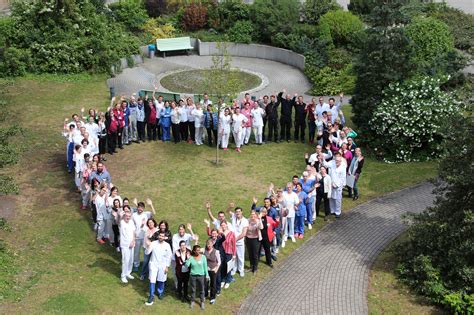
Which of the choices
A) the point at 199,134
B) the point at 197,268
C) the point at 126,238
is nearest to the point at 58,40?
the point at 199,134

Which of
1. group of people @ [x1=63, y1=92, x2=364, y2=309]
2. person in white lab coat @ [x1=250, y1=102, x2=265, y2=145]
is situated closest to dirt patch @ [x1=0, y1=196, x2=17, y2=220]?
group of people @ [x1=63, y1=92, x2=364, y2=309]

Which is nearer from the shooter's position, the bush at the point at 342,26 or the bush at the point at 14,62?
the bush at the point at 14,62

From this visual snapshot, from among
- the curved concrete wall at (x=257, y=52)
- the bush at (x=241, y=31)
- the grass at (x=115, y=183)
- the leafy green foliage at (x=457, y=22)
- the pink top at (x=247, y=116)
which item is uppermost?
the leafy green foliage at (x=457, y=22)

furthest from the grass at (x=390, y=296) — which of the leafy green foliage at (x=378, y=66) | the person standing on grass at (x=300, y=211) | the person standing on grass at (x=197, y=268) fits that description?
the leafy green foliage at (x=378, y=66)

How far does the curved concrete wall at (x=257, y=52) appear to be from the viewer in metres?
32.0

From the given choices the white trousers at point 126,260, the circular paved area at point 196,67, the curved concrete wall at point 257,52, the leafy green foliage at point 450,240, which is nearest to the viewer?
the leafy green foliage at point 450,240

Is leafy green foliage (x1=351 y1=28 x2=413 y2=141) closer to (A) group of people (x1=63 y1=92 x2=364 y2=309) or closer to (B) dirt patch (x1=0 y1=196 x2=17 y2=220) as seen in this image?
(A) group of people (x1=63 y1=92 x2=364 y2=309)

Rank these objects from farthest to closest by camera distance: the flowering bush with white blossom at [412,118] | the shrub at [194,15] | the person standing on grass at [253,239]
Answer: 1. the shrub at [194,15]
2. the flowering bush with white blossom at [412,118]
3. the person standing on grass at [253,239]

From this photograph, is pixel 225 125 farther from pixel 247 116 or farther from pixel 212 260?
pixel 212 260

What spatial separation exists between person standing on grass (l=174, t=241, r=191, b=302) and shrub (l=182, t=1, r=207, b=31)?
907 inches

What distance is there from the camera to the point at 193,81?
29.7 meters

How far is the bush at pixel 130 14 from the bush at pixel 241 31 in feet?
15.1

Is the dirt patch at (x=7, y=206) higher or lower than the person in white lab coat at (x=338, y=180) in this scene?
lower

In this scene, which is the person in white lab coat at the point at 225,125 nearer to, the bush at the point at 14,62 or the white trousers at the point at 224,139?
the white trousers at the point at 224,139
